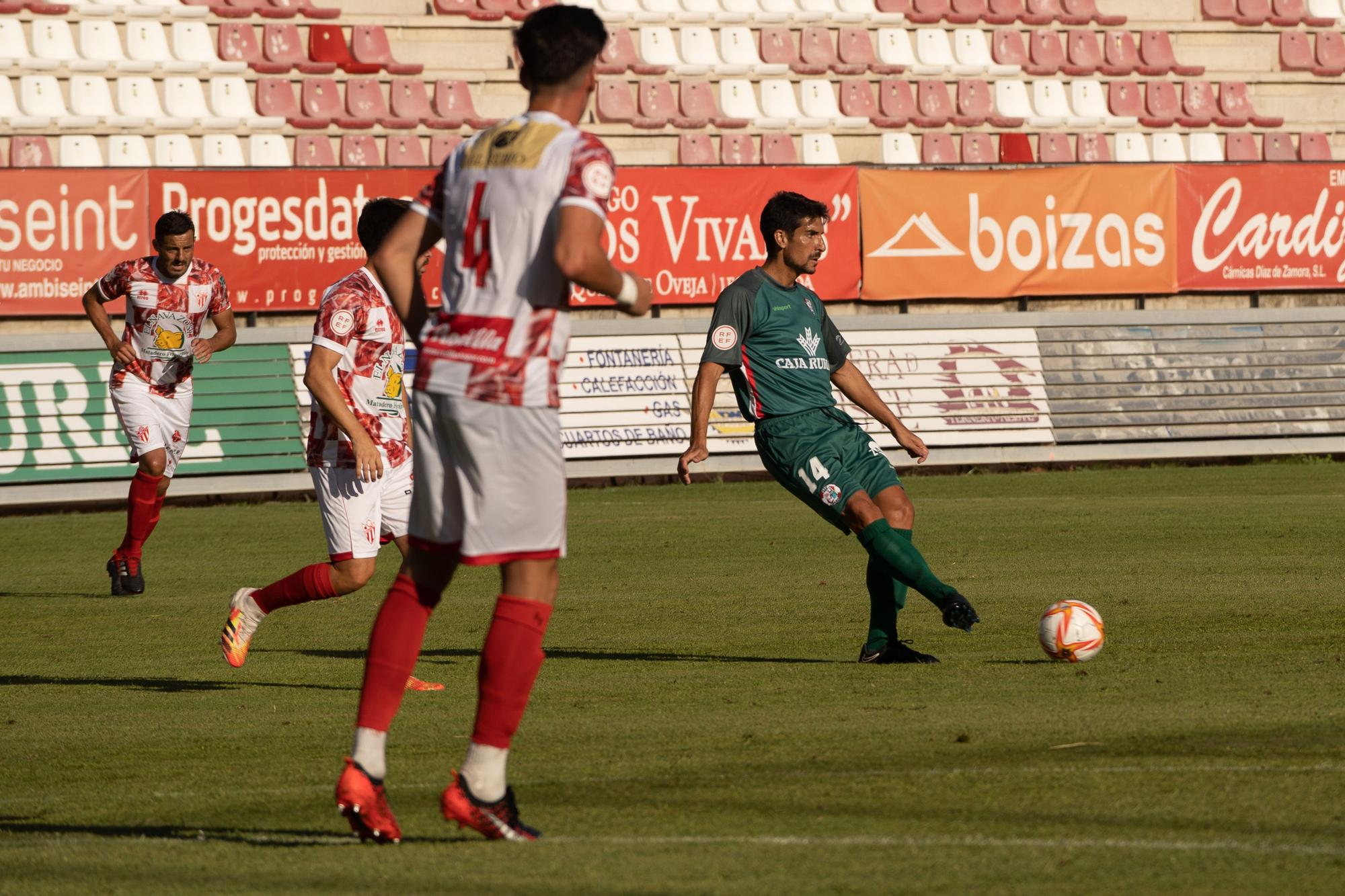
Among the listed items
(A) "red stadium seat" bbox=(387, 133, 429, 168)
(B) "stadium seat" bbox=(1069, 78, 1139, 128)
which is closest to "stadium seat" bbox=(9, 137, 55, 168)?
(A) "red stadium seat" bbox=(387, 133, 429, 168)

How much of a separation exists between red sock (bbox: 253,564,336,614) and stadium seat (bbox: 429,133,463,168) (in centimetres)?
1432

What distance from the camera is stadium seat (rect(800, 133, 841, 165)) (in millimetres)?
24422

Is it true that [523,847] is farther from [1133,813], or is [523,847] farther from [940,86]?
[940,86]

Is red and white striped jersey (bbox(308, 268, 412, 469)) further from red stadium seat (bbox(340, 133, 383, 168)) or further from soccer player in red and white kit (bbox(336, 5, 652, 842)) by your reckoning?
red stadium seat (bbox(340, 133, 383, 168))

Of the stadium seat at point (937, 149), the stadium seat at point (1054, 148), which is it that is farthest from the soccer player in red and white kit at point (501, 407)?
the stadium seat at point (1054, 148)

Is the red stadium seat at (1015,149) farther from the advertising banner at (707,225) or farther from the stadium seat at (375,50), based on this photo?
the stadium seat at (375,50)

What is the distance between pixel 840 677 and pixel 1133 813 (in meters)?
3.02

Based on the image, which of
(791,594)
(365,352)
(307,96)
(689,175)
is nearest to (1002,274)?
(689,175)

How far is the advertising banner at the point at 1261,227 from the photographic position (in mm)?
22734

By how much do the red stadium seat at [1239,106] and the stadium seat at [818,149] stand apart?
234 inches

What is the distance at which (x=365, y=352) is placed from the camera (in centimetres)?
831

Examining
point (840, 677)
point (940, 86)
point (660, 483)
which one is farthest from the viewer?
point (940, 86)

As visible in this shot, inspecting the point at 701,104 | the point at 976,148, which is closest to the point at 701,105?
the point at 701,104

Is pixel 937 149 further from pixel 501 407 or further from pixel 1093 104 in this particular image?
pixel 501 407
